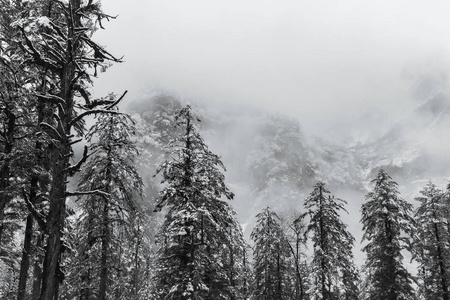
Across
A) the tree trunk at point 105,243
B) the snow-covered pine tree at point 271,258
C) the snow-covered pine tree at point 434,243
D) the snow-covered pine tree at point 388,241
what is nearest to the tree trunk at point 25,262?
the tree trunk at point 105,243

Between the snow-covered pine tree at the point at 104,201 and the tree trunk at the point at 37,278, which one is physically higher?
the snow-covered pine tree at the point at 104,201

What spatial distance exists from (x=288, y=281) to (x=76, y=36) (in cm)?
3349

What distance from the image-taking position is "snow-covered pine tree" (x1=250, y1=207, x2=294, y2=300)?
31.9m

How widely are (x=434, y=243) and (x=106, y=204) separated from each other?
25407 millimetres

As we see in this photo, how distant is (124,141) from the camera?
17688mm

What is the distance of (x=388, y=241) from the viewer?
1040 inches

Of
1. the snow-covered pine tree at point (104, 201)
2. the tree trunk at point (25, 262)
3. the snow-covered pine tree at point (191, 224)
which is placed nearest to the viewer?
the tree trunk at point (25, 262)

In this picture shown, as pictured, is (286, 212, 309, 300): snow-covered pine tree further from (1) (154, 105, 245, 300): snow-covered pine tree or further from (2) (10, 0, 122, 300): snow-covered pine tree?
(2) (10, 0, 122, 300): snow-covered pine tree

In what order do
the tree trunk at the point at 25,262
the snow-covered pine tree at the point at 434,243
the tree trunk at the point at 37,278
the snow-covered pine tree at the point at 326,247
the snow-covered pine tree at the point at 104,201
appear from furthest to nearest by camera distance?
the snow-covered pine tree at the point at 434,243 < the snow-covered pine tree at the point at 326,247 < the snow-covered pine tree at the point at 104,201 < the tree trunk at the point at 37,278 < the tree trunk at the point at 25,262

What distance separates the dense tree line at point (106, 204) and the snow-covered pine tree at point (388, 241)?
8 cm

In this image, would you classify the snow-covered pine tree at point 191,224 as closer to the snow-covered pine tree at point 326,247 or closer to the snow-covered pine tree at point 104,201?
the snow-covered pine tree at point 104,201

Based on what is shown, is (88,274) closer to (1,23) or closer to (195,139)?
(195,139)

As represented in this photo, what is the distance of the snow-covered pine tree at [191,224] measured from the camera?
15.6 metres

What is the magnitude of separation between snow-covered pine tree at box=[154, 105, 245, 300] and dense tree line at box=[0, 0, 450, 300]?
0.07 meters
